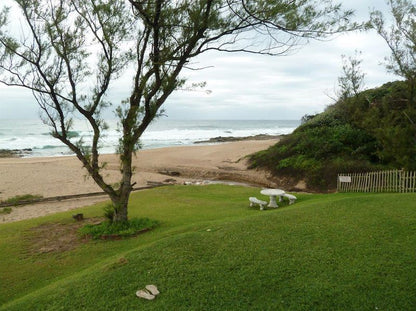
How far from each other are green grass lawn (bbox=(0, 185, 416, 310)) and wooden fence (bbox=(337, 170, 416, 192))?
3.67 meters

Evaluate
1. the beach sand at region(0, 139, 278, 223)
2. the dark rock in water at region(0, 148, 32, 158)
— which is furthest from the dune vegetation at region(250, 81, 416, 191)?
the dark rock in water at region(0, 148, 32, 158)

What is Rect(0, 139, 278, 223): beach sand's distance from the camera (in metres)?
15.3

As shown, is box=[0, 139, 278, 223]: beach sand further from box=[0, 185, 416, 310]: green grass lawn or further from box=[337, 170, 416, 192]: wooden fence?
box=[0, 185, 416, 310]: green grass lawn

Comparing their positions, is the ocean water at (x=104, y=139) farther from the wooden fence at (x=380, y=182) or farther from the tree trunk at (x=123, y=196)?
the wooden fence at (x=380, y=182)

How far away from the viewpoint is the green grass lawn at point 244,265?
4.42 metres

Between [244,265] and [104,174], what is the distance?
2015 centimetres

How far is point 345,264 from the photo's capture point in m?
5.17

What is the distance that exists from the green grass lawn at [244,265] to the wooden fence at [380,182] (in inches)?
144

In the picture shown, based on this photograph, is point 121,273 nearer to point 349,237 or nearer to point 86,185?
point 349,237

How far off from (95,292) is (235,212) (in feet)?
20.3

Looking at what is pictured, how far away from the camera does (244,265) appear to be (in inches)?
209

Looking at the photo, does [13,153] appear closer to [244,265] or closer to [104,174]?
[104,174]

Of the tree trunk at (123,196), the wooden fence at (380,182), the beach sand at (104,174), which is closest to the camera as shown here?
the tree trunk at (123,196)

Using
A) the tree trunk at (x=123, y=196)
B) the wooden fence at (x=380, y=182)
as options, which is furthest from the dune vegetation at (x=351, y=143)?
the tree trunk at (x=123, y=196)
